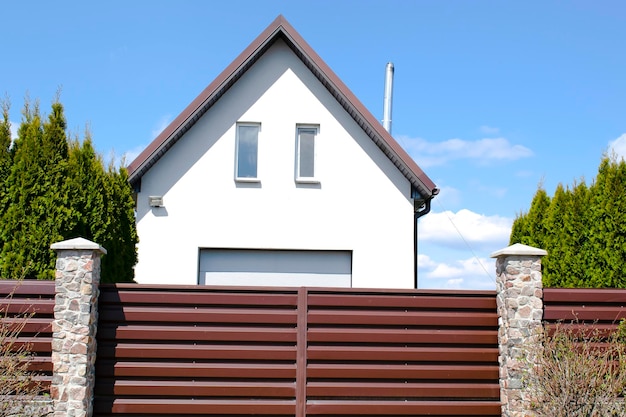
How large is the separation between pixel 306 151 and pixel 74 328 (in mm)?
6368

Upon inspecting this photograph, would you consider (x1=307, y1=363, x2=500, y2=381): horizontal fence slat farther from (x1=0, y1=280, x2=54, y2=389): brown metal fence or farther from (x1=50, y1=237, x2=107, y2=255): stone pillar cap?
(x1=0, y1=280, x2=54, y2=389): brown metal fence

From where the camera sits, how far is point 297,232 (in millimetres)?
12086

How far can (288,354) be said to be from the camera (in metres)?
7.37

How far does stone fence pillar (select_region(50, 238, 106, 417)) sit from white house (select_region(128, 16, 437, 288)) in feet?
15.3

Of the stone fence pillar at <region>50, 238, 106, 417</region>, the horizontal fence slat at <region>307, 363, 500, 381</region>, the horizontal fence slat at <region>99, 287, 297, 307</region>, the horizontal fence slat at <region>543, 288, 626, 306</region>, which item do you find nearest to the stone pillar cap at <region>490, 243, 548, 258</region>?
the horizontal fence slat at <region>543, 288, 626, 306</region>

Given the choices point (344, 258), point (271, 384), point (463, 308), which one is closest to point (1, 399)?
point (271, 384)

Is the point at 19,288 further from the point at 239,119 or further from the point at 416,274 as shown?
the point at 416,274

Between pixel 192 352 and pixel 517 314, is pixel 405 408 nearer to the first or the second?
pixel 517 314

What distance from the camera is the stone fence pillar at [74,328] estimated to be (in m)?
7.01

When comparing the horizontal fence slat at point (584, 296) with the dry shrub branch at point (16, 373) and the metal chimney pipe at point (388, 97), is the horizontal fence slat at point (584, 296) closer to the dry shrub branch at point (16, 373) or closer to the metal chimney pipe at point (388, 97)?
the dry shrub branch at point (16, 373)

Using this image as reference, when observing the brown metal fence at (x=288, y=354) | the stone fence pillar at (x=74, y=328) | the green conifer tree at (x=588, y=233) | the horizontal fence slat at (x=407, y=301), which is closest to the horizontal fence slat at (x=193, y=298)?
the brown metal fence at (x=288, y=354)

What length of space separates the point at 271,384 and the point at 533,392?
2.83 meters

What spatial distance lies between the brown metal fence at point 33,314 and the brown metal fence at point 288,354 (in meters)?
0.55

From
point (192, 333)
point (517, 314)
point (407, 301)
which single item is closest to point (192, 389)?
point (192, 333)
